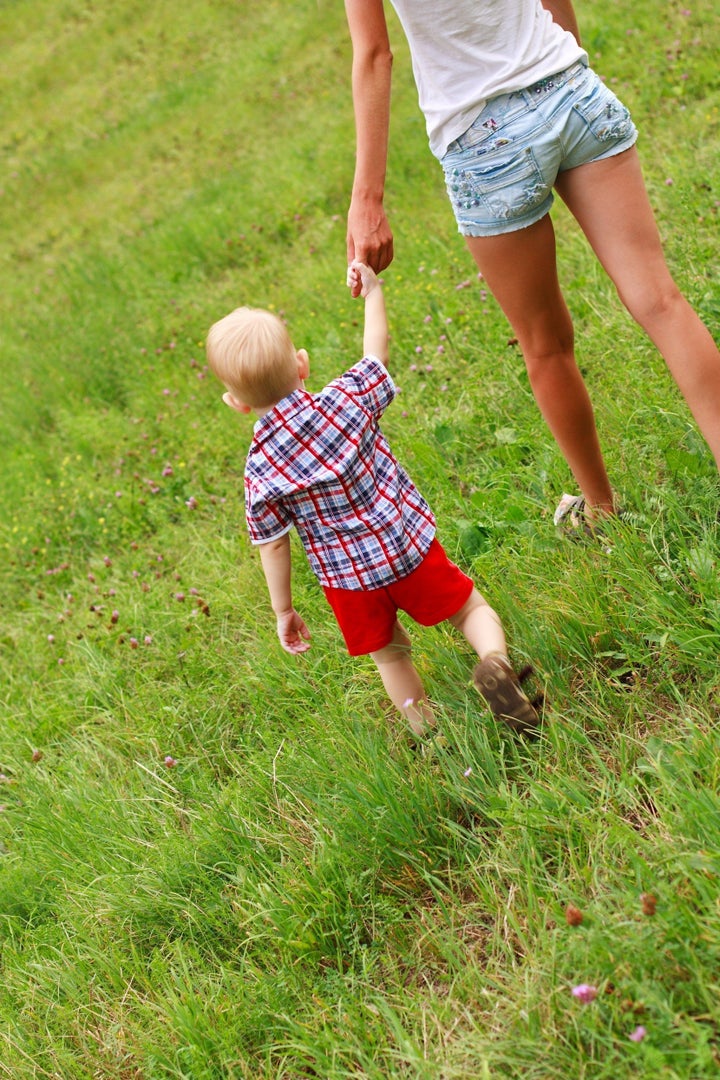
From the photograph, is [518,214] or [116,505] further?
[116,505]

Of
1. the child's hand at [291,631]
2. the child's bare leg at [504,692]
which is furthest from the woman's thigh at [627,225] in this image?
the child's hand at [291,631]

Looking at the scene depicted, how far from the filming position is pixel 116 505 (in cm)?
588

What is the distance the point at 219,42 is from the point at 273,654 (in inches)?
532

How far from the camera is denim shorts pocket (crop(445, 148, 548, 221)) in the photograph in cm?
268

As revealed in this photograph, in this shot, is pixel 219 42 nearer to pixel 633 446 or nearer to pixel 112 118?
pixel 112 118

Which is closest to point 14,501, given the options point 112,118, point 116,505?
point 116,505

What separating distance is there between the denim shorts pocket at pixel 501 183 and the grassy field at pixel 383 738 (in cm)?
102

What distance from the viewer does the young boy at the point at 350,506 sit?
8.84 feet

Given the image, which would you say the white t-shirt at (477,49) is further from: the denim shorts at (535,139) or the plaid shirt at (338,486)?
the plaid shirt at (338,486)

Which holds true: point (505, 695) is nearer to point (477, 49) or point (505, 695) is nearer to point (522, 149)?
point (522, 149)

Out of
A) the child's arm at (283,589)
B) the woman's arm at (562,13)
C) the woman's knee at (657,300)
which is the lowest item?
the child's arm at (283,589)

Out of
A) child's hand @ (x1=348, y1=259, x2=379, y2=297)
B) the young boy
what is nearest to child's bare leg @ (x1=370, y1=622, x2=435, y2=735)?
the young boy

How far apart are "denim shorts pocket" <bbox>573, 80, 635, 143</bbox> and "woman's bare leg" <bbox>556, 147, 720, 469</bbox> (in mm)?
59

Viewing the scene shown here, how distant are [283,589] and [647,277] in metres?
1.31
